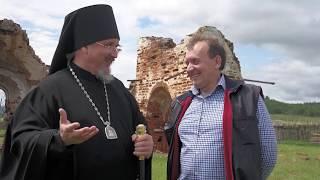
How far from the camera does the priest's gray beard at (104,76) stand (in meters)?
3.26

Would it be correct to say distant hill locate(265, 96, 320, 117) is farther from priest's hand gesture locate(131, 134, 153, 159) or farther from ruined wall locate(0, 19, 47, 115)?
priest's hand gesture locate(131, 134, 153, 159)

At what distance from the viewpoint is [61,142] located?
2715 millimetres

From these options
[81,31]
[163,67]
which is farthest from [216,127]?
[163,67]

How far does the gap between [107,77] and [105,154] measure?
59 centimetres

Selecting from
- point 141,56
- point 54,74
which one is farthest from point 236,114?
point 141,56

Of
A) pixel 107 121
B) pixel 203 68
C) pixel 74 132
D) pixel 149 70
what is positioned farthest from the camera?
pixel 149 70

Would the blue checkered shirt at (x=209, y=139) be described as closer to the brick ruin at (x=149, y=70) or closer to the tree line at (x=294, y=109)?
the brick ruin at (x=149, y=70)

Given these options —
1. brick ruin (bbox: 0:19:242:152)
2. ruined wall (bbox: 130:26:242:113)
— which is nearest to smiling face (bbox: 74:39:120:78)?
brick ruin (bbox: 0:19:242:152)

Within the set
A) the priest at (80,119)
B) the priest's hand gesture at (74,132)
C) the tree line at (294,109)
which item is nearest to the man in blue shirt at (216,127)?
the priest at (80,119)

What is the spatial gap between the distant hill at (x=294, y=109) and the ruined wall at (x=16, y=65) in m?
46.4

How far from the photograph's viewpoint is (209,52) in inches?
141

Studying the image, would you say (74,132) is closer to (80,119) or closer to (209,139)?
(80,119)

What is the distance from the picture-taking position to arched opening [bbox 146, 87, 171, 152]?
50.2 feet

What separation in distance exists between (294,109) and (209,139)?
66.7 meters
